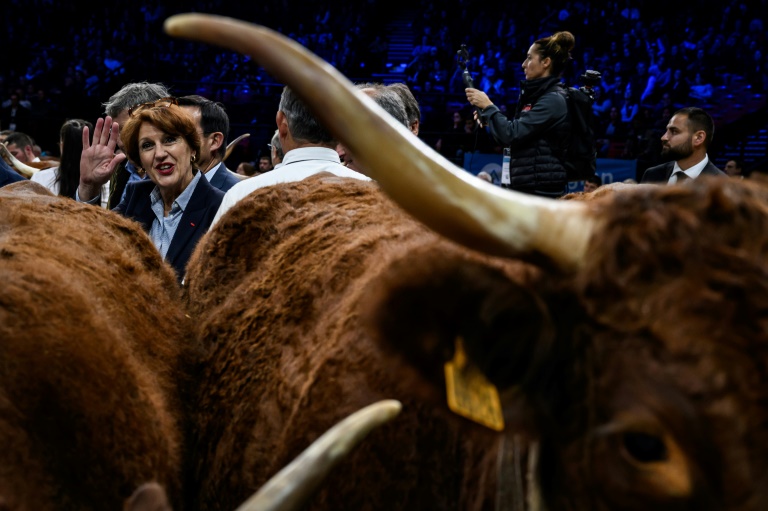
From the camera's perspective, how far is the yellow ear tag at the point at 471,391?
1713mm

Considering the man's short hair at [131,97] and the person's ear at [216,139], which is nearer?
the man's short hair at [131,97]

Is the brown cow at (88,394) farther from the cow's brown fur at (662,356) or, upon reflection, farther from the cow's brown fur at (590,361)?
the cow's brown fur at (662,356)

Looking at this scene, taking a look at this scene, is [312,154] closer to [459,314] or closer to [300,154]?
[300,154]

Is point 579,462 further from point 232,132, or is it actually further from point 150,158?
point 232,132

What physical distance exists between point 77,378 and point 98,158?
3.02 meters

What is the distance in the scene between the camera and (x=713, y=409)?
4.78 feet

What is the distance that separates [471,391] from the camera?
5.66 feet

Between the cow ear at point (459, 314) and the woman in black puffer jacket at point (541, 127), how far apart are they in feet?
16.6

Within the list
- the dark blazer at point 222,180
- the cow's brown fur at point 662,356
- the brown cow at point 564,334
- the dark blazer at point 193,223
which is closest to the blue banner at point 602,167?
the dark blazer at point 222,180

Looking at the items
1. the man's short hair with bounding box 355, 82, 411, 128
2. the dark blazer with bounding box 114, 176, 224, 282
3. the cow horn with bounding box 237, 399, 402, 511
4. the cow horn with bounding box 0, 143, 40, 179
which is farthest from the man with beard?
the cow horn with bounding box 237, 399, 402, 511

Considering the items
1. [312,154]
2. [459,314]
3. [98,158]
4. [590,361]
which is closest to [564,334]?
[590,361]

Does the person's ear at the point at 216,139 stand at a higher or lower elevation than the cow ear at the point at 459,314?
lower

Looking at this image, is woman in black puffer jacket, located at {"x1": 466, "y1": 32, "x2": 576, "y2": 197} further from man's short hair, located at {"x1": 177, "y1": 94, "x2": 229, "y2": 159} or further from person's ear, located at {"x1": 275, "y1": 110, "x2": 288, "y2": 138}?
person's ear, located at {"x1": 275, "y1": 110, "x2": 288, "y2": 138}

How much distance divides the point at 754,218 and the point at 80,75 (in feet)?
79.6
